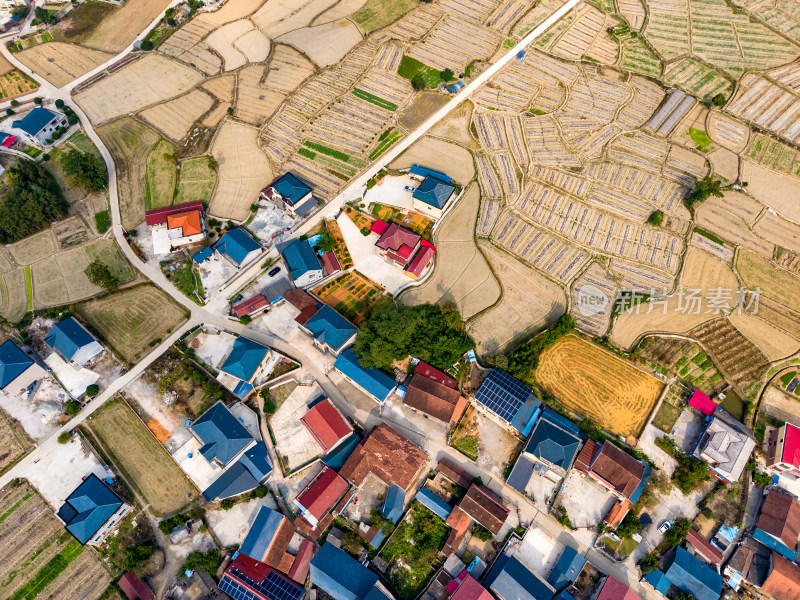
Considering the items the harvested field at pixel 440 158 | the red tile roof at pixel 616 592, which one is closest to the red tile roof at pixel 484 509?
the red tile roof at pixel 616 592

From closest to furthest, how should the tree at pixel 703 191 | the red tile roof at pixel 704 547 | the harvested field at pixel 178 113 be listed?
1. the red tile roof at pixel 704 547
2. the tree at pixel 703 191
3. the harvested field at pixel 178 113

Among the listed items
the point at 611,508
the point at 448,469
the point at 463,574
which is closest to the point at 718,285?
the point at 611,508

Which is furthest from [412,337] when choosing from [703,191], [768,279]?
[768,279]

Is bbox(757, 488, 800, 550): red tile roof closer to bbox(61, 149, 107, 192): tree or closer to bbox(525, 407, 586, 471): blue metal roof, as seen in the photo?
bbox(525, 407, 586, 471): blue metal roof

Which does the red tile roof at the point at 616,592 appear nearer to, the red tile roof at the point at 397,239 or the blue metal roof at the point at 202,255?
the red tile roof at the point at 397,239

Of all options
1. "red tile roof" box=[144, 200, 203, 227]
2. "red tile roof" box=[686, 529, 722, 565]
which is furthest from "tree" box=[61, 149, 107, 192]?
"red tile roof" box=[686, 529, 722, 565]

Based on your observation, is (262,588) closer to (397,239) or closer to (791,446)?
(397,239)
